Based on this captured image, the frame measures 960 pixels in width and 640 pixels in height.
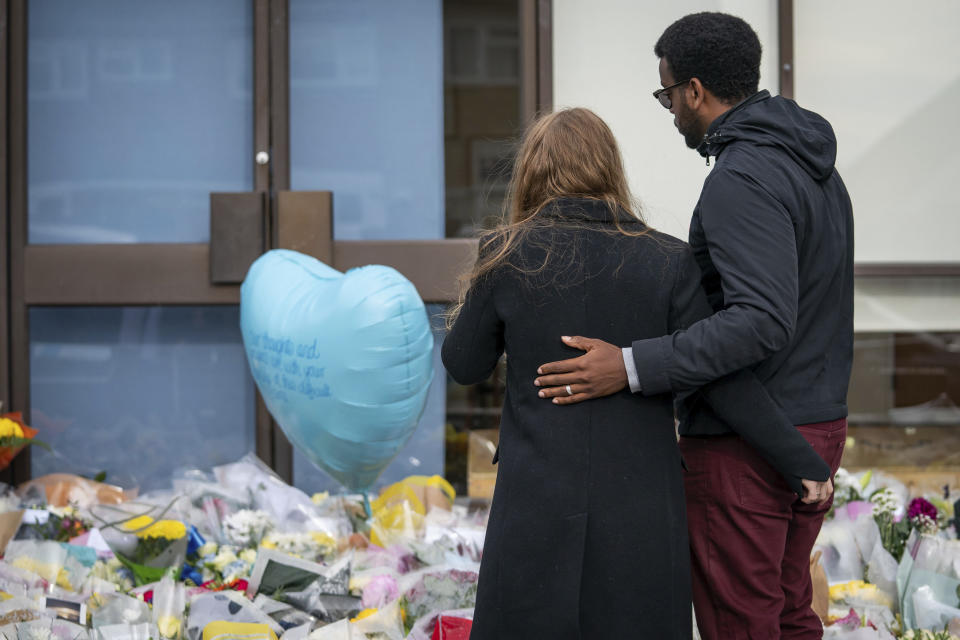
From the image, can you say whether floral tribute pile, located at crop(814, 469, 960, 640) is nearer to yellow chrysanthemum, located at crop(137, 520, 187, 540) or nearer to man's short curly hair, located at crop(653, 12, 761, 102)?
man's short curly hair, located at crop(653, 12, 761, 102)

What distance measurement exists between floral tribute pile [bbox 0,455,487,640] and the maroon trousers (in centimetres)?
70

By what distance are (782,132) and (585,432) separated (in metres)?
0.73

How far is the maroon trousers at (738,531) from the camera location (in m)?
1.95

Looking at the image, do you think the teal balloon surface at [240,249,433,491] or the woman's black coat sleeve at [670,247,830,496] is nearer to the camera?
the woman's black coat sleeve at [670,247,830,496]

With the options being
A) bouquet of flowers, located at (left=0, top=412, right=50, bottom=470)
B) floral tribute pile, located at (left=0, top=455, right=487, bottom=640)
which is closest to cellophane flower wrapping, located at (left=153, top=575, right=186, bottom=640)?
floral tribute pile, located at (left=0, top=455, right=487, bottom=640)

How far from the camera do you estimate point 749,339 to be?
179 cm

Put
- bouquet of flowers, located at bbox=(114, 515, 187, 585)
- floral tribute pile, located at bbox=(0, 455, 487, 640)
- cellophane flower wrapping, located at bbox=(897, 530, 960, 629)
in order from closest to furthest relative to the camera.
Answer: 1. floral tribute pile, located at bbox=(0, 455, 487, 640)
2. cellophane flower wrapping, located at bbox=(897, 530, 960, 629)
3. bouquet of flowers, located at bbox=(114, 515, 187, 585)

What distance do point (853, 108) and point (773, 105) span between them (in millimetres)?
2662

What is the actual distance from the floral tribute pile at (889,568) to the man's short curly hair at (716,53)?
4.87ft

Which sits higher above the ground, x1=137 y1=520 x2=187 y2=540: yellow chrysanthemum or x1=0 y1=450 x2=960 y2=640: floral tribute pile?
x1=137 y1=520 x2=187 y2=540: yellow chrysanthemum

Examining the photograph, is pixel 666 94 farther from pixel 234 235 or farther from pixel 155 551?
pixel 234 235

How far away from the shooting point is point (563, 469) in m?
1.82

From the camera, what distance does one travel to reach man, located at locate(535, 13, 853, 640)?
1.80m

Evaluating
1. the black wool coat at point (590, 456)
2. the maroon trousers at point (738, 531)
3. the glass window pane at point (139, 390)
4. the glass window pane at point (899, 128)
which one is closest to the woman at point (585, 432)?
the black wool coat at point (590, 456)
